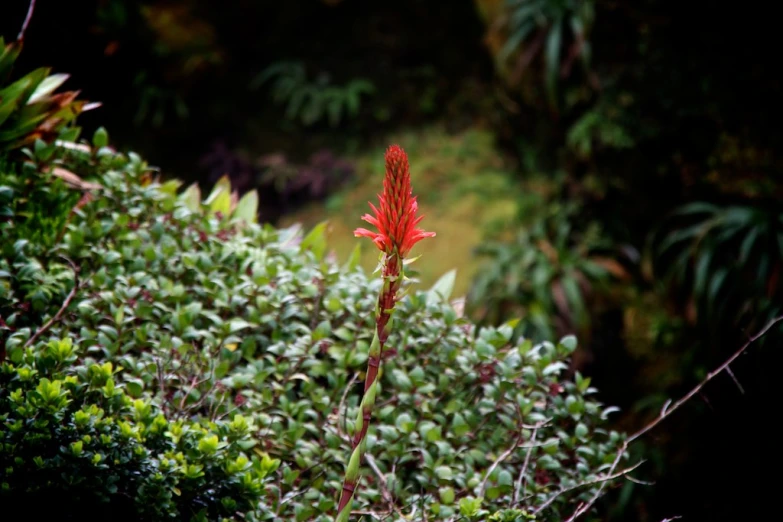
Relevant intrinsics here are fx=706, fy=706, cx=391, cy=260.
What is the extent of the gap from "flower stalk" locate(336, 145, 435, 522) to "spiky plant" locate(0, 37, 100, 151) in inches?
66.8

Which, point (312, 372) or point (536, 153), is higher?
point (536, 153)

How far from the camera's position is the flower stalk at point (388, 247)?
1455mm

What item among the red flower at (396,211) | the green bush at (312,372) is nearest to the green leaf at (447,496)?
the green bush at (312,372)

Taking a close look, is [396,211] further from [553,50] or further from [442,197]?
[442,197]

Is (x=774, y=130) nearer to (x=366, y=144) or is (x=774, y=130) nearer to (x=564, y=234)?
(x=564, y=234)

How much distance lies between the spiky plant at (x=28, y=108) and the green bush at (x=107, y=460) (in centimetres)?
123

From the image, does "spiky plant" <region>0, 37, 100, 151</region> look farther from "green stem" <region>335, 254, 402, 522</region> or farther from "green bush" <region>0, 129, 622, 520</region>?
"green stem" <region>335, 254, 402, 522</region>

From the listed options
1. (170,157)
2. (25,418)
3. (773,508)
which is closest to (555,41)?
(773,508)

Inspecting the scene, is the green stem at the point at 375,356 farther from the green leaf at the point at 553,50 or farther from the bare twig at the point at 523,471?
the green leaf at the point at 553,50

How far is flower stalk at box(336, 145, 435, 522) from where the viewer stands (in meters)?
1.46

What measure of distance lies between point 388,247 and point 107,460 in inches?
33.0

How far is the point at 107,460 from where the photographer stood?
1646 mm

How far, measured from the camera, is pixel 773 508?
4023 mm

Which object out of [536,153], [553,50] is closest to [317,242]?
[553,50]
